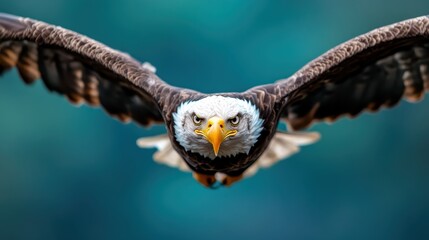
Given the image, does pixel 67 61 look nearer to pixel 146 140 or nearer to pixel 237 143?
pixel 146 140

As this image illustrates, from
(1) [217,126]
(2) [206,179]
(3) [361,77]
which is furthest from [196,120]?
(3) [361,77]

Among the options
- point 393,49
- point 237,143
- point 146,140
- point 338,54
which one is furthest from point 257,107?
point 146,140

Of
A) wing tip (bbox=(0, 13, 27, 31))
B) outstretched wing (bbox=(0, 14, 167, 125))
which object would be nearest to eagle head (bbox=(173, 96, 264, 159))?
outstretched wing (bbox=(0, 14, 167, 125))

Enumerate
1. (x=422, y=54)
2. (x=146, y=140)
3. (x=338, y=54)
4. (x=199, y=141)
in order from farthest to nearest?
(x=146, y=140)
(x=422, y=54)
(x=338, y=54)
(x=199, y=141)

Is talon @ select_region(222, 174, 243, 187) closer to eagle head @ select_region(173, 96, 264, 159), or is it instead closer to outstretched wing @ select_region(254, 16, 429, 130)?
outstretched wing @ select_region(254, 16, 429, 130)

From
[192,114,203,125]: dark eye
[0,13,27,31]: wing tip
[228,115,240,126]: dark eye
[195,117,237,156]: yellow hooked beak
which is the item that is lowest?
[195,117,237,156]: yellow hooked beak

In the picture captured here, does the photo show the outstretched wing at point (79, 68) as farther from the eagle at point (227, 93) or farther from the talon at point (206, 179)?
the talon at point (206, 179)

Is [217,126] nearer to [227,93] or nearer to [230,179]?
[227,93]
